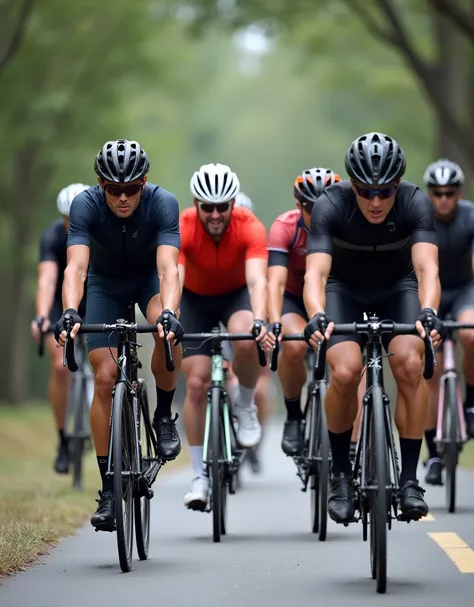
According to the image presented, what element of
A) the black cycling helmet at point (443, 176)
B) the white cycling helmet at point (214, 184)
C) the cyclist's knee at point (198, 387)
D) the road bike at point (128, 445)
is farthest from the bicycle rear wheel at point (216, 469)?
the black cycling helmet at point (443, 176)

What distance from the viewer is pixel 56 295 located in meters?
14.1

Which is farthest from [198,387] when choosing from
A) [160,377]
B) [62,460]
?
[62,460]

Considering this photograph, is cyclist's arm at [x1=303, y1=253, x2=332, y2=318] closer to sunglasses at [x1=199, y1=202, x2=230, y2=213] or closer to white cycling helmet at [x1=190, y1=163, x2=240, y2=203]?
white cycling helmet at [x1=190, y1=163, x2=240, y2=203]

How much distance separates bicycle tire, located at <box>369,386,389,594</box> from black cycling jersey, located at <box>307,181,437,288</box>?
1056 millimetres

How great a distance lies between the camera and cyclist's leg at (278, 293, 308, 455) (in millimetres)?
11523

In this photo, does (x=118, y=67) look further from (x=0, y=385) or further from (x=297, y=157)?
(x=297, y=157)

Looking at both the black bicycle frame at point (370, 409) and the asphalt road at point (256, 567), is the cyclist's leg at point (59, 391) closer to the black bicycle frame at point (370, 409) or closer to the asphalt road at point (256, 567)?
the asphalt road at point (256, 567)

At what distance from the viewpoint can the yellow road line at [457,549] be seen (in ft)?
27.4

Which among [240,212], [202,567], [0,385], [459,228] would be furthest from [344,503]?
[0,385]

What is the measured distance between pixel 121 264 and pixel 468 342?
3.78 m

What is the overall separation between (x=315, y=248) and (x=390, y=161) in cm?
61

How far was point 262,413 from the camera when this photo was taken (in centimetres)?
1714

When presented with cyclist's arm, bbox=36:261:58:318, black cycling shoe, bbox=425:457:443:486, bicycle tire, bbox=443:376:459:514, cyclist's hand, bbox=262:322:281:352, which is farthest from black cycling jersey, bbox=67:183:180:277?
black cycling shoe, bbox=425:457:443:486

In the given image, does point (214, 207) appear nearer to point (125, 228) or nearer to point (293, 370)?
point (293, 370)
